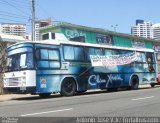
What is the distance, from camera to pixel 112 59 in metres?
27.6

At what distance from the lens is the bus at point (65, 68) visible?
21.6 m

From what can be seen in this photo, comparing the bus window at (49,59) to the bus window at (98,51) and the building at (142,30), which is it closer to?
the bus window at (98,51)

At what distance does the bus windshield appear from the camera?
21.5 meters

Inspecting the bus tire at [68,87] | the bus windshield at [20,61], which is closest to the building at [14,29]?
the bus tire at [68,87]

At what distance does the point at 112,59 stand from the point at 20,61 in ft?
25.5

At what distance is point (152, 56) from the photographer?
32375 mm

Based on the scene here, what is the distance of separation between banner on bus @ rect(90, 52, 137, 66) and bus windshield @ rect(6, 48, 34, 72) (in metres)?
5.12

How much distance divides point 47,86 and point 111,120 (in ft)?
34.2

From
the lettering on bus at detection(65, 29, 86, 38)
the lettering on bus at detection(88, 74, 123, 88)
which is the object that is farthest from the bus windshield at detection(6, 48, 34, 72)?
the lettering on bus at detection(65, 29, 86, 38)

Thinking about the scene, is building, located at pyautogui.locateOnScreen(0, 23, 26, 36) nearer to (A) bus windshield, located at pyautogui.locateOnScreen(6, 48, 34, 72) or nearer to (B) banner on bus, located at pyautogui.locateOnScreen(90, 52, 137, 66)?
(B) banner on bus, located at pyautogui.locateOnScreen(90, 52, 137, 66)

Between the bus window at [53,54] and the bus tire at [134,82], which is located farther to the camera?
the bus tire at [134,82]

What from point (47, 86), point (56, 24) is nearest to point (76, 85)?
point (47, 86)

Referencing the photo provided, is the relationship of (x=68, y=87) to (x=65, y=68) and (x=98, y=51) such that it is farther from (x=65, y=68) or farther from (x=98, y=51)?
(x=98, y=51)

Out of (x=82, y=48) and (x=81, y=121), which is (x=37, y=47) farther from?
(x=81, y=121)
